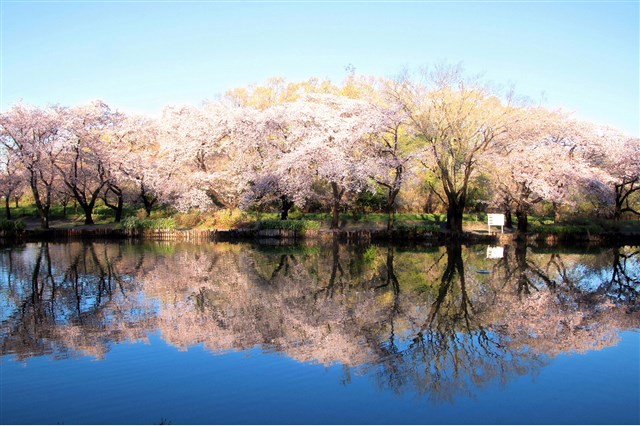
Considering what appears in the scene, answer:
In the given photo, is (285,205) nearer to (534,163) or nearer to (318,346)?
(534,163)

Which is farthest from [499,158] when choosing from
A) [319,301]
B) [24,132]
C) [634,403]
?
[24,132]

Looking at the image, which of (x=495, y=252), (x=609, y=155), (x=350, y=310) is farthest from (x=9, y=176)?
(x=609, y=155)

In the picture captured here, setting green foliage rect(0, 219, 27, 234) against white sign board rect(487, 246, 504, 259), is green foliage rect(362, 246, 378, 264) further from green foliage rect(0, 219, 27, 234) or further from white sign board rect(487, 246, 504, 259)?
green foliage rect(0, 219, 27, 234)

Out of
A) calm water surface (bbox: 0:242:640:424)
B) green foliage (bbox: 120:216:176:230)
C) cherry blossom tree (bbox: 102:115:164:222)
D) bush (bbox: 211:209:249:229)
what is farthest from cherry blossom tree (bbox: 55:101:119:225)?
calm water surface (bbox: 0:242:640:424)

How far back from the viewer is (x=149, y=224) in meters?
39.2

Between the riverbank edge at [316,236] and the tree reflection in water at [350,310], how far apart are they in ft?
28.9

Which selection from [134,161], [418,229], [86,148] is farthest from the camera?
[86,148]

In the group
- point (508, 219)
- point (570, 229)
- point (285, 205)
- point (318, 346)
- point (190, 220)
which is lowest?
point (318, 346)

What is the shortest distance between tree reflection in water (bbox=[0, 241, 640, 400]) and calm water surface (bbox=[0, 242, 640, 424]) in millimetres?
58

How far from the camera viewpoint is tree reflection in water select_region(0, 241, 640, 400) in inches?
416

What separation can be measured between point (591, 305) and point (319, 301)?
7.42 m

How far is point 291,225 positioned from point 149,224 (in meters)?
10.3

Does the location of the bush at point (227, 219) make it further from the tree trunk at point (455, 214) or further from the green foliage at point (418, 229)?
the tree trunk at point (455, 214)

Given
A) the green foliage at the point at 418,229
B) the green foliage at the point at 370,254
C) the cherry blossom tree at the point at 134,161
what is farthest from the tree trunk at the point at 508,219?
the cherry blossom tree at the point at 134,161
